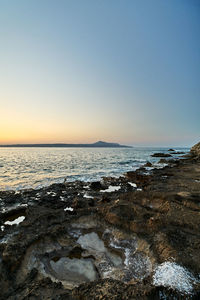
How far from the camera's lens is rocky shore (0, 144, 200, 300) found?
3438 mm

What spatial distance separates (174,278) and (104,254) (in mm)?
2464

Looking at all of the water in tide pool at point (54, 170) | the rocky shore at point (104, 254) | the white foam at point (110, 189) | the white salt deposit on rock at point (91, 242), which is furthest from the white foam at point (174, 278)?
the water in tide pool at point (54, 170)

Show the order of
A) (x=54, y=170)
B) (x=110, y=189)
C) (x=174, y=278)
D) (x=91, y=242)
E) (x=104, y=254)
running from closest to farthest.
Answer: (x=174, y=278), (x=104, y=254), (x=91, y=242), (x=110, y=189), (x=54, y=170)

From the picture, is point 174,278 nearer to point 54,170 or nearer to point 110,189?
point 110,189

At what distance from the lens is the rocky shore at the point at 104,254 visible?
3438 mm

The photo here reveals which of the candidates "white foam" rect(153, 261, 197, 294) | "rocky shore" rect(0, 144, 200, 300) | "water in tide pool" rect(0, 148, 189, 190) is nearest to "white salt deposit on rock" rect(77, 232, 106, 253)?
"rocky shore" rect(0, 144, 200, 300)

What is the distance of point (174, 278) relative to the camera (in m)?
3.56

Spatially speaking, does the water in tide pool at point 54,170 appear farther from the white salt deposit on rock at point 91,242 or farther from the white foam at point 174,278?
the white foam at point 174,278

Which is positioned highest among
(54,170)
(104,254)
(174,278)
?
(174,278)

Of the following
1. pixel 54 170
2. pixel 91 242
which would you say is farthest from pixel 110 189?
pixel 54 170

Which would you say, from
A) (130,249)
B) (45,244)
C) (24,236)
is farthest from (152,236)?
(24,236)

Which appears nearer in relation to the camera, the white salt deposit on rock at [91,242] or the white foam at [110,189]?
the white salt deposit on rock at [91,242]

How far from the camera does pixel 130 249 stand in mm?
5406

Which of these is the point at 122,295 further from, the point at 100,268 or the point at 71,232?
the point at 71,232
